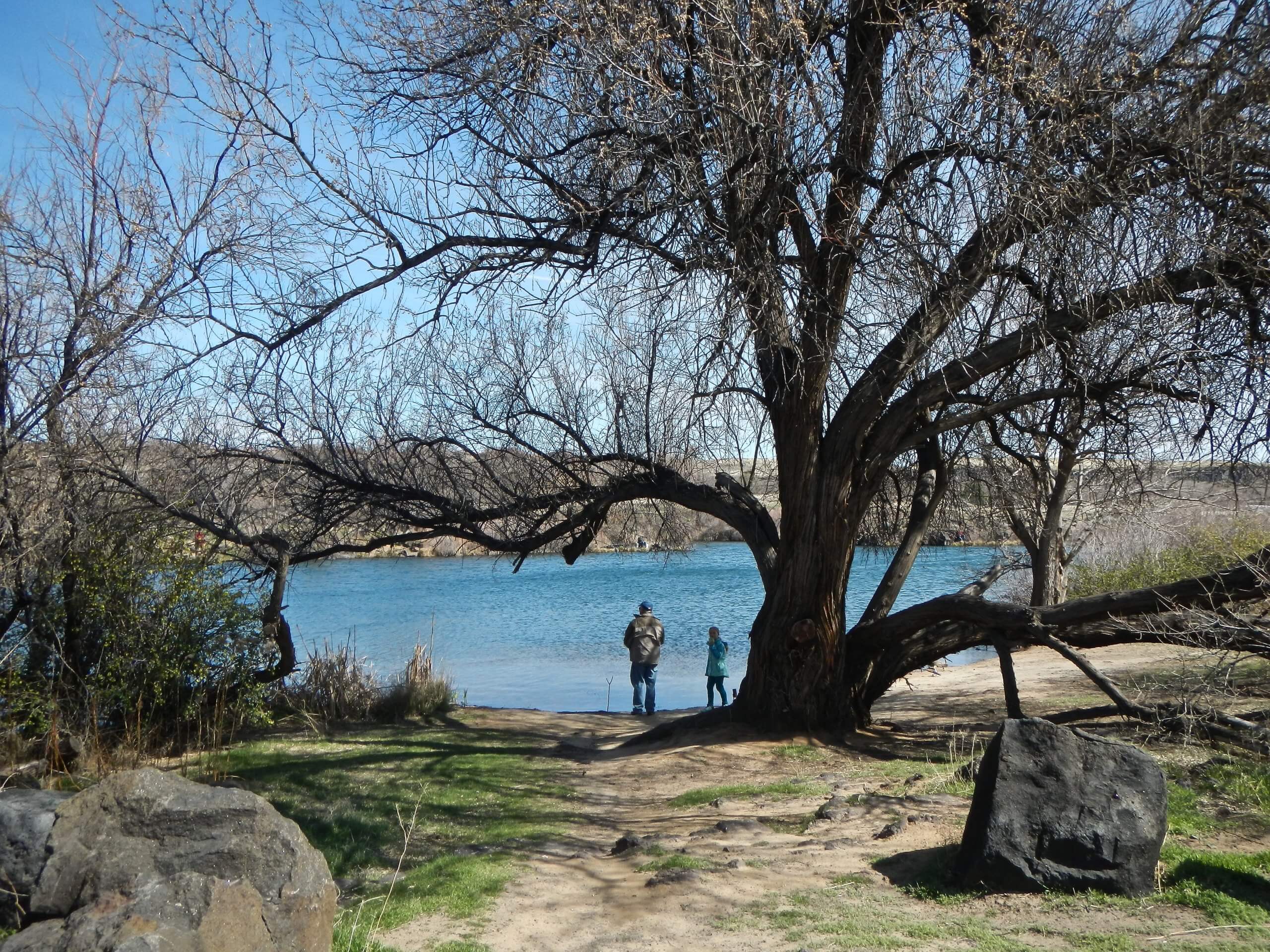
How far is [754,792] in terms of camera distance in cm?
927

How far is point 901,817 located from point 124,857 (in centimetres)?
518

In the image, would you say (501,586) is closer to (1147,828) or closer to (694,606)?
(694,606)

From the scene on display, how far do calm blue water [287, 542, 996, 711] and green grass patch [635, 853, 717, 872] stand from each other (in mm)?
7685

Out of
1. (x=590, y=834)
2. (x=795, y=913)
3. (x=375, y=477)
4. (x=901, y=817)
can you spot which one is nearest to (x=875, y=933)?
(x=795, y=913)

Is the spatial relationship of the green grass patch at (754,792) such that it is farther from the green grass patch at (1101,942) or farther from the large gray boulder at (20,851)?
the large gray boulder at (20,851)

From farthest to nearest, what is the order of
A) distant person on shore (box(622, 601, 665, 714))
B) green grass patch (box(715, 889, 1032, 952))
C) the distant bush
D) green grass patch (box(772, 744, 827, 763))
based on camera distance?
distant person on shore (box(622, 601, 665, 714)), the distant bush, green grass patch (box(772, 744, 827, 763)), green grass patch (box(715, 889, 1032, 952))

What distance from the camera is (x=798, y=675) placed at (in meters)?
11.6

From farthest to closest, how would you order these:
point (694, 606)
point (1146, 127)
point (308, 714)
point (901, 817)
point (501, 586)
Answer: point (501, 586) → point (694, 606) → point (308, 714) → point (1146, 127) → point (901, 817)

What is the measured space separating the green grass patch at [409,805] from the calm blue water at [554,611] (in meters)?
3.66

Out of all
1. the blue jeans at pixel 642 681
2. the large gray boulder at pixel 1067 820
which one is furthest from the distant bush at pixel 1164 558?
the large gray boulder at pixel 1067 820

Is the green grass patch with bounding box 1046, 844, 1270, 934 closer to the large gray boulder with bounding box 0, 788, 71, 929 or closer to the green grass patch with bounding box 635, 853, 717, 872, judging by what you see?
the green grass patch with bounding box 635, 853, 717, 872

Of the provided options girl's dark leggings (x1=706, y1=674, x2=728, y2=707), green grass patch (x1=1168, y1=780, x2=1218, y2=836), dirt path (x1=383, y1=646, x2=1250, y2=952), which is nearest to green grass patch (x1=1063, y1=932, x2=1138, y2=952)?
dirt path (x1=383, y1=646, x2=1250, y2=952)

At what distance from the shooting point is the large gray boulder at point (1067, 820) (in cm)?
582

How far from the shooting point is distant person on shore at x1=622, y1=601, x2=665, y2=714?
18125 mm
